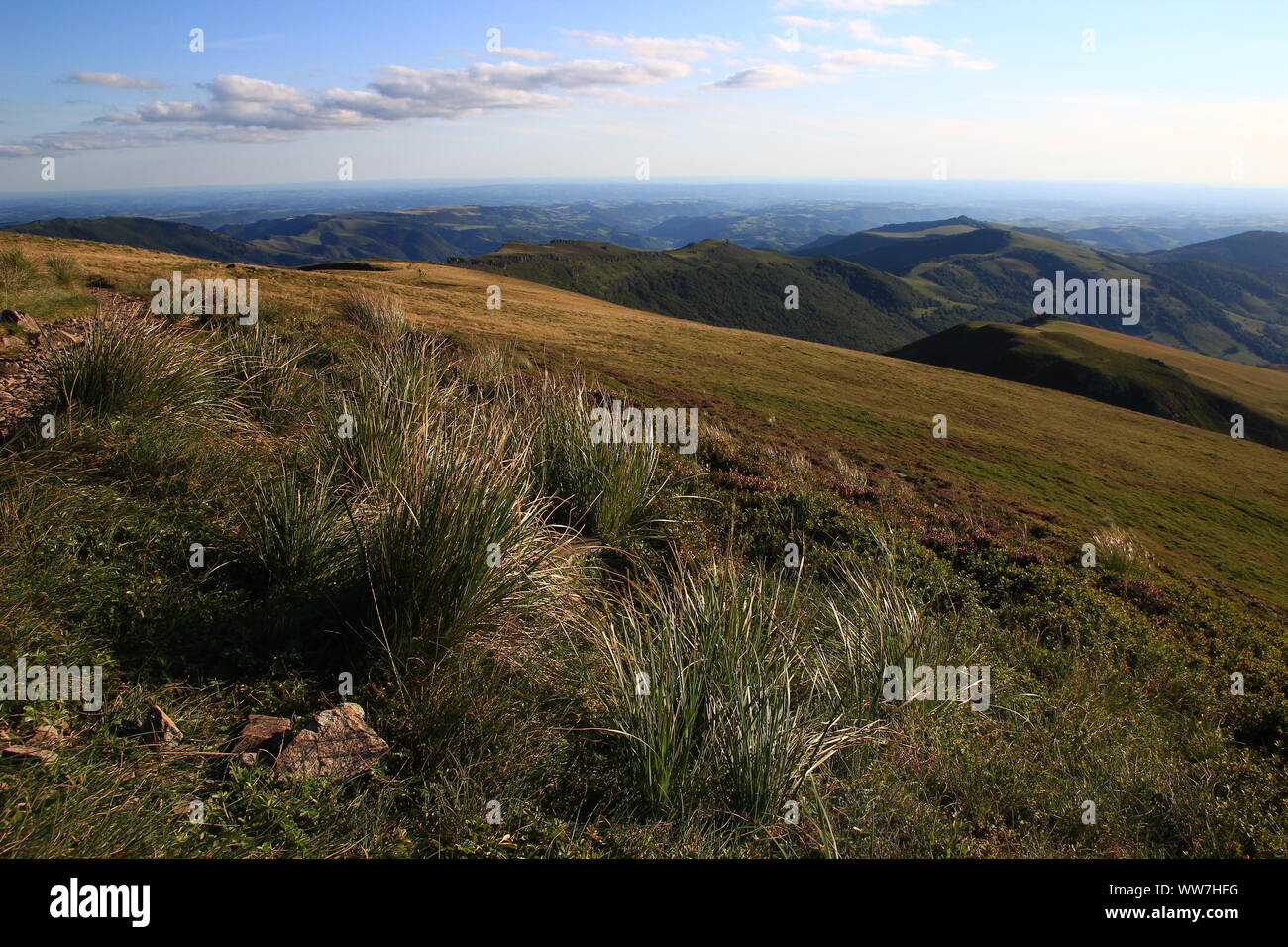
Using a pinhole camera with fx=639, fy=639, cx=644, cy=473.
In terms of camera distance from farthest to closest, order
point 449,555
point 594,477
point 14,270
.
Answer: point 14,270
point 594,477
point 449,555

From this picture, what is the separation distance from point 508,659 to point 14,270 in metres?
15.6

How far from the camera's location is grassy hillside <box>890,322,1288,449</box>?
61719 millimetres

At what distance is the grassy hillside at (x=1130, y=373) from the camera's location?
61.7 metres

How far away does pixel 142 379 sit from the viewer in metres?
6.02

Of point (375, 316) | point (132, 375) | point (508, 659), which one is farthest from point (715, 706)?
point (375, 316)

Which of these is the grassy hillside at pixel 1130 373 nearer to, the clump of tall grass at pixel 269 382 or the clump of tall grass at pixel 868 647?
the clump of tall grass at pixel 868 647

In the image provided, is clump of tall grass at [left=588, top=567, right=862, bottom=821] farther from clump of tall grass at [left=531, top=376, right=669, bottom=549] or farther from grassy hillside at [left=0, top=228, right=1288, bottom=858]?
clump of tall grass at [left=531, top=376, right=669, bottom=549]

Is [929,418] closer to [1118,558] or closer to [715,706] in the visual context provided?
[1118,558]

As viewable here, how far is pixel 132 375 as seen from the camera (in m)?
5.95

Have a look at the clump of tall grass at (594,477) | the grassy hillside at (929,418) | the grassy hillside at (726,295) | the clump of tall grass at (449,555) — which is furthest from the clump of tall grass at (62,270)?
the grassy hillside at (726,295)

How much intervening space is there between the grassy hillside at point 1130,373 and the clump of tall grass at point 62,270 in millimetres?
74196

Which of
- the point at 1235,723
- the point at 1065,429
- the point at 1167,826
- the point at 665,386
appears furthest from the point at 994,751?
the point at 1065,429

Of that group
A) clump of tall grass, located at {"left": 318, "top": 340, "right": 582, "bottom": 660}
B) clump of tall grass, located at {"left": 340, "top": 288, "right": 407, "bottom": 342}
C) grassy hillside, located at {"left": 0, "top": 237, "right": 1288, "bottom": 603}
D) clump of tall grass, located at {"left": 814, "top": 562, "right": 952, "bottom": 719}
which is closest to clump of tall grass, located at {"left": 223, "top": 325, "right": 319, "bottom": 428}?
clump of tall grass, located at {"left": 318, "top": 340, "right": 582, "bottom": 660}

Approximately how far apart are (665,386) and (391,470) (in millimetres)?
19602
